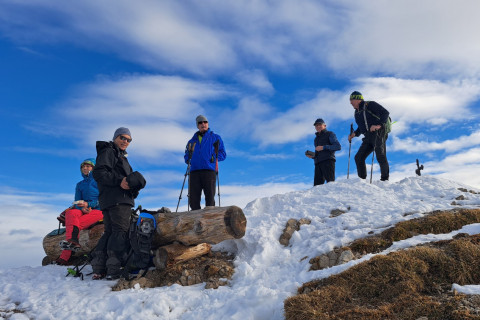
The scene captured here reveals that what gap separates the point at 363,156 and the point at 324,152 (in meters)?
1.50

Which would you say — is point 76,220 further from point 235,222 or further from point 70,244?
point 235,222

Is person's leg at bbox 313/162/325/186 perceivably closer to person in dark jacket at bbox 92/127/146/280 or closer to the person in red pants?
person in dark jacket at bbox 92/127/146/280

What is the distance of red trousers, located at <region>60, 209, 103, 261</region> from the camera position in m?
9.80

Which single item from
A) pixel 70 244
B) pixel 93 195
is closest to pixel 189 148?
pixel 93 195

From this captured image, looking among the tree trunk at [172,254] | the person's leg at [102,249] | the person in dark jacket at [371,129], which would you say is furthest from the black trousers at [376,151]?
the person's leg at [102,249]

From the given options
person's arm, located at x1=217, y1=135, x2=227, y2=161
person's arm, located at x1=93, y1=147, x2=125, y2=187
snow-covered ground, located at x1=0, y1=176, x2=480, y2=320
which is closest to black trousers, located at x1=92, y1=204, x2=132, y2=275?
snow-covered ground, located at x1=0, y1=176, x2=480, y2=320

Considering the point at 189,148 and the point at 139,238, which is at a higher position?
the point at 189,148

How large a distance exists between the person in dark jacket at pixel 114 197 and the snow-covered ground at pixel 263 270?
525 mm

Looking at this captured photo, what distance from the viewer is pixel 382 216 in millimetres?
9367

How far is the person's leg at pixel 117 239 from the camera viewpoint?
8172 mm

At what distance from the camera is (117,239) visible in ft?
26.9

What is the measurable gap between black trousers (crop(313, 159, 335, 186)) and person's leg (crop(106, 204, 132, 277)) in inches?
333

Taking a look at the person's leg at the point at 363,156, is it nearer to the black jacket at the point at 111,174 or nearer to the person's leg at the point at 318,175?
the person's leg at the point at 318,175

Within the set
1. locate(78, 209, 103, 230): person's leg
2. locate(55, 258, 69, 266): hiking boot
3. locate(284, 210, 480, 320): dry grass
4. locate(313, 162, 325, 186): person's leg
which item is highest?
locate(313, 162, 325, 186): person's leg
